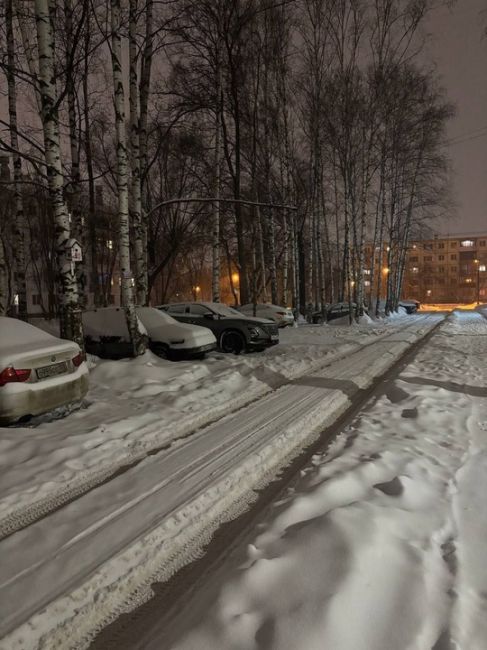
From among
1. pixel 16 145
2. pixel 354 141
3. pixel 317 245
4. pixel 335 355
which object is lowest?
pixel 335 355

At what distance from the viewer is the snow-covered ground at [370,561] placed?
214cm

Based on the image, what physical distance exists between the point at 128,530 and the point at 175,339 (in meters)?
7.47

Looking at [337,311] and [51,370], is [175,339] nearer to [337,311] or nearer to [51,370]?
[51,370]

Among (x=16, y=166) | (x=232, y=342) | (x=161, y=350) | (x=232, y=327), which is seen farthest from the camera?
(x=16, y=166)

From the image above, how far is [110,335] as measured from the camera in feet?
33.7

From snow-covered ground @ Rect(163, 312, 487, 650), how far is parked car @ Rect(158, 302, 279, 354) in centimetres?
780

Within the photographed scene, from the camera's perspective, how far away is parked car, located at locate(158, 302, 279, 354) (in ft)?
41.2

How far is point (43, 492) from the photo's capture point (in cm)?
387

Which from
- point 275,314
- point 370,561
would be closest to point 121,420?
point 370,561

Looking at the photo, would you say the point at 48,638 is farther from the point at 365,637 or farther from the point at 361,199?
the point at 361,199

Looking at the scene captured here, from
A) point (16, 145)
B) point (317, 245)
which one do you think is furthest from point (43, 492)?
point (317, 245)

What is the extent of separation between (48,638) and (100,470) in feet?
7.16

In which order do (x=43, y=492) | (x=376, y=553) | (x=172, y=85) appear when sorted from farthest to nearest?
1. (x=172, y=85)
2. (x=43, y=492)
3. (x=376, y=553)

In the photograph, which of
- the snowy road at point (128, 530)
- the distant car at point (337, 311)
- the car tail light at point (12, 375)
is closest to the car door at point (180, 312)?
the snowy road at point (128, 530)
